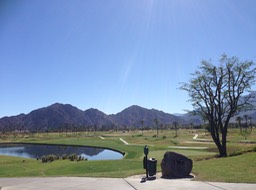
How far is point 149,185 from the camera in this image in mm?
14852

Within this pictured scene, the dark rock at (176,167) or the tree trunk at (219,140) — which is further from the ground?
the tree trunk at (219,140)

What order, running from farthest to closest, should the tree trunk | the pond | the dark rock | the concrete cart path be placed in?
the pond, the tree trunk, the dark rock, the concrete cart path

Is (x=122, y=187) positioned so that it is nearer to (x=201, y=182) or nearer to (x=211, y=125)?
(x=201, y=182)

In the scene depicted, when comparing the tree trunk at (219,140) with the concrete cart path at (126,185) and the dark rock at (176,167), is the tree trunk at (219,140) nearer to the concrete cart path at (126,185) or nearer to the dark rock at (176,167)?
the dark rock at (176,167)

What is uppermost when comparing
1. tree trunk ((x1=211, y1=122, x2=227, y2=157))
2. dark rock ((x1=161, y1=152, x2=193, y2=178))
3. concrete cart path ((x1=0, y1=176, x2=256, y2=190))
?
tree trunk ((x1=211, y1=122, x2=227, y2=157))

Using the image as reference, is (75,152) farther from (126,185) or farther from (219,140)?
(126,185)

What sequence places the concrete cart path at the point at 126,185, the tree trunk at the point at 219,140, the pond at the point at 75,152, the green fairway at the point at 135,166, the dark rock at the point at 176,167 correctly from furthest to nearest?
1. the pond at the point at 75,152
2. the tree trunk at the point at 219,140
3. the green fairway at the point at 135,166
4. the dark rock at the point at 176,167
5. the concrete cart path at the point at 126,185

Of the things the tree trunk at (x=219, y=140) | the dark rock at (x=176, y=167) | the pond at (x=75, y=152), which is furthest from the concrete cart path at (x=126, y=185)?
the pond at (x=75, y=152)

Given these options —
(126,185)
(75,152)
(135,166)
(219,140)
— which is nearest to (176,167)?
(126,185)

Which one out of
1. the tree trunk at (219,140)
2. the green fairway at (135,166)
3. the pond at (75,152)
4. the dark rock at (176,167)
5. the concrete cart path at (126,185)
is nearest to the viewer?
the concrete cart path at (126,185)

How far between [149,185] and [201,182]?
243 cm

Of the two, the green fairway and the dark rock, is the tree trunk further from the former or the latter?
the dark rock

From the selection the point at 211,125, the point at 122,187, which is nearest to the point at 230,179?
the point at 122,187

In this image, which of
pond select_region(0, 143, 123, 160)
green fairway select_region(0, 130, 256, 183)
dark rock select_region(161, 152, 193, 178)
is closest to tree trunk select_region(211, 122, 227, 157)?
green fairway select_region(0, 130, 256, 183)
